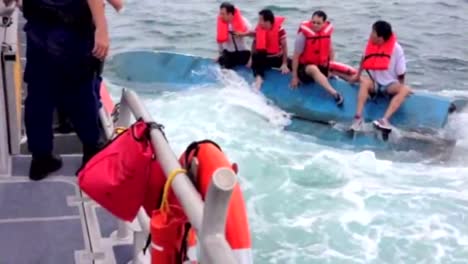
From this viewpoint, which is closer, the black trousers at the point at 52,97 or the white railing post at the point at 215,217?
the white railing post at the point at 215,217

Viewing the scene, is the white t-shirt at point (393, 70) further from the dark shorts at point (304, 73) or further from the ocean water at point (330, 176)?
the ocean water at point (330, 176)

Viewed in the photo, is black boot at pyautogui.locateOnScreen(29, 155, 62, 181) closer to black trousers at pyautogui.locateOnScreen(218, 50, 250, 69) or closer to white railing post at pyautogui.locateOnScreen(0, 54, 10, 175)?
white railing post at pyautogui.locateOnScreen(0, 54, 10, 175)

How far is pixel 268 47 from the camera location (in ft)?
31.8

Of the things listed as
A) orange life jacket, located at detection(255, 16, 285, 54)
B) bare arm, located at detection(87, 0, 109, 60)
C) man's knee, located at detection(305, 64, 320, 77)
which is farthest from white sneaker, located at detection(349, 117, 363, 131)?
bare arm, located at detection(87, 0, 109, 60)

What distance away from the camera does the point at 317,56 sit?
9.29 meters

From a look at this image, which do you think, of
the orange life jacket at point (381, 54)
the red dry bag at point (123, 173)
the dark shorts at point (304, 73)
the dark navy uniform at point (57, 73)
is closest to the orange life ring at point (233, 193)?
the red dry bag at point (123, 173)

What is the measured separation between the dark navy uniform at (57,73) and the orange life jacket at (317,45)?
18.5 ft

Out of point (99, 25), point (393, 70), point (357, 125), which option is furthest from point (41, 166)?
point (393, 70)

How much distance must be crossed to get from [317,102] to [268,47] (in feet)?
3.03

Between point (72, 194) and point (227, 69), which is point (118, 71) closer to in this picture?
point (227, 69)

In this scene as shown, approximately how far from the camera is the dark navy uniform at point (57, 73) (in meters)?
3.45

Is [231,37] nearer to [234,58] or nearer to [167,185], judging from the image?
[234,58]

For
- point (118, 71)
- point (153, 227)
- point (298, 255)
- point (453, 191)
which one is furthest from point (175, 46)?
point (153, 227)

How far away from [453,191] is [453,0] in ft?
31.4
